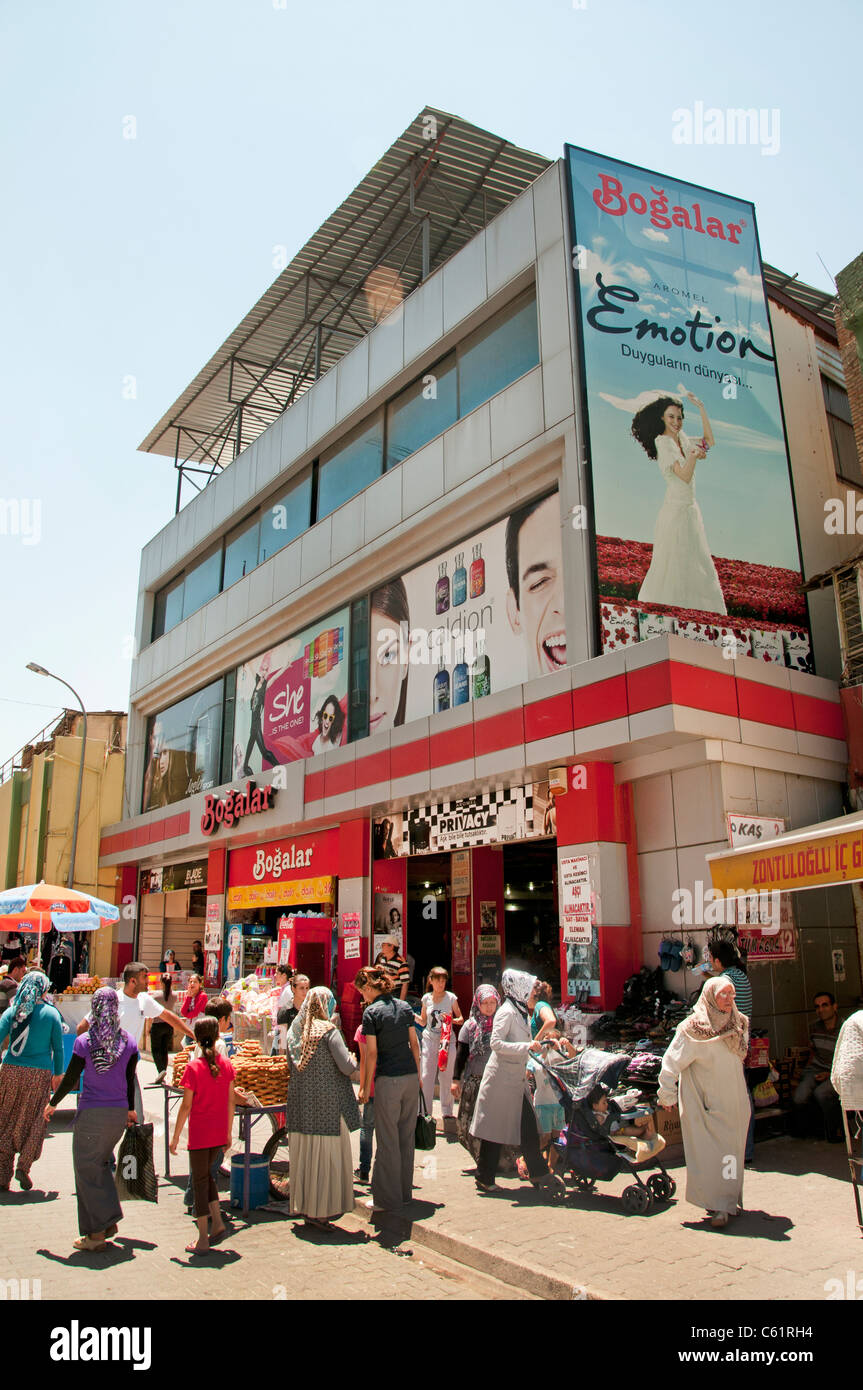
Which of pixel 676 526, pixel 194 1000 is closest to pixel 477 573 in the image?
pixel 676 526

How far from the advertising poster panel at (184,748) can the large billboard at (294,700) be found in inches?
57.1

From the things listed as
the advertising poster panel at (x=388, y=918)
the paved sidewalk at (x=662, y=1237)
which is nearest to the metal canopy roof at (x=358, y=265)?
the advertising poster panel at (x=388, y=918)

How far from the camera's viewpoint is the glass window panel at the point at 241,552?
23750 millimetres

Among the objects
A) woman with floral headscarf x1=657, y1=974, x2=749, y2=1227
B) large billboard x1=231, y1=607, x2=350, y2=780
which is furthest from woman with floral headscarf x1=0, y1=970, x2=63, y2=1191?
large billboard x1=231, y1=607, x2=350, y2=780

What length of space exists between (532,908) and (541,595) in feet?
23.7

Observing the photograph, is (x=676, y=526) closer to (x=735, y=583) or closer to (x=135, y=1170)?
(x=735, y=583)

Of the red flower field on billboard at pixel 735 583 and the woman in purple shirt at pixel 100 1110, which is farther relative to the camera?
the red flower field on billboard at pixel 735 583

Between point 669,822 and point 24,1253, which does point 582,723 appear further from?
point 24,1253

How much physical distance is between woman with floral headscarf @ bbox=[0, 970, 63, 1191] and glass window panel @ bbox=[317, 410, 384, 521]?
12.6 metres

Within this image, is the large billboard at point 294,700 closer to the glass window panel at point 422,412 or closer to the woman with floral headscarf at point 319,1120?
the glass window panel at point 422,412

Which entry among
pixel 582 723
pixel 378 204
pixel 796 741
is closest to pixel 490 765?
pixel 582 723

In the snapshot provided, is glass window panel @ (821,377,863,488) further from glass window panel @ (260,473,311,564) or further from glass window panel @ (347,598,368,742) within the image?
glass window panel @ (260,473,311,564)

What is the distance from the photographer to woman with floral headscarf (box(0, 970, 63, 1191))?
26.5 feet
